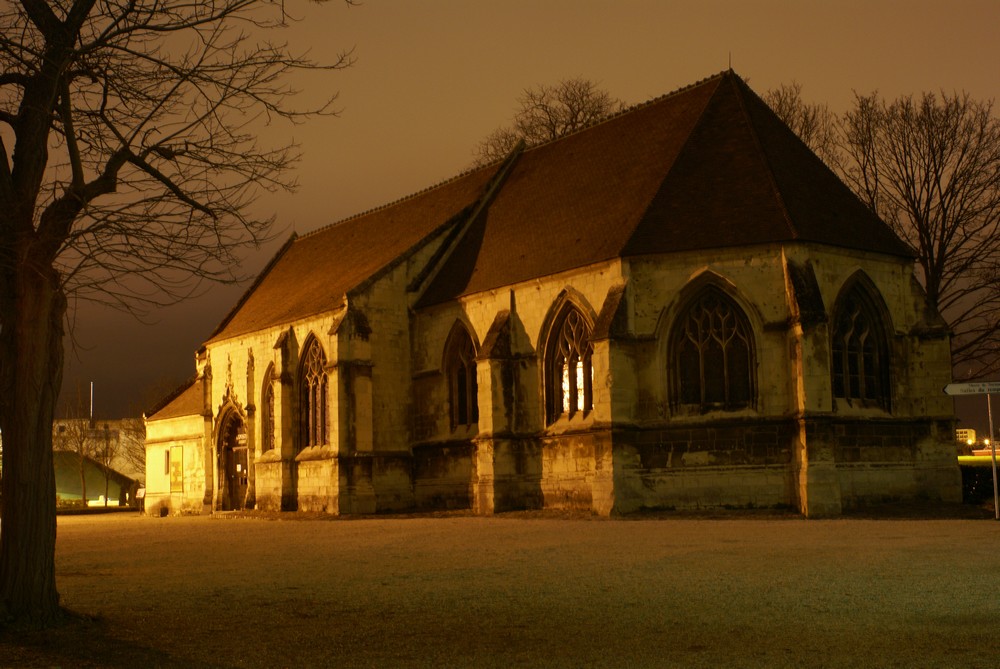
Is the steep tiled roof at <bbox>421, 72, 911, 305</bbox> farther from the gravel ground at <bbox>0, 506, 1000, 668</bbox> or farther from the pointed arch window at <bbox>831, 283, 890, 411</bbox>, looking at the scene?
the gravel ground at <bbox>0, 506, 1000, 668</bbox>

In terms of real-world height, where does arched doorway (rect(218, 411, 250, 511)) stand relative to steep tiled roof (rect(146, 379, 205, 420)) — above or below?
below

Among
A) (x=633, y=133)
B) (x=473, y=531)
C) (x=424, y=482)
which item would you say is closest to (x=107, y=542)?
(x=473, y=531)

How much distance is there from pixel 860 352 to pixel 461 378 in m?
10.8

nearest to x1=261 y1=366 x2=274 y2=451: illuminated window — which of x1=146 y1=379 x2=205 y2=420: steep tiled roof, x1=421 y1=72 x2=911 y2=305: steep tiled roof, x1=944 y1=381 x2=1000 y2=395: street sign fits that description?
x1=146 y1=379 x2=205 y2=420: steep tiled roof

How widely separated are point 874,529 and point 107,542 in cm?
1487

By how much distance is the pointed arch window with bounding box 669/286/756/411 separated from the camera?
24188 mm

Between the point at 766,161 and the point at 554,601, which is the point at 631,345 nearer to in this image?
the point at 766,161

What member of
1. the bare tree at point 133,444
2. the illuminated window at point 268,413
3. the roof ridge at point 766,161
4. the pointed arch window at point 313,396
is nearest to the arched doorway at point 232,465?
the illuminated window at point 268,413

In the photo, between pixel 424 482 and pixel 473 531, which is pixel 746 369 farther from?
pixel 424 482

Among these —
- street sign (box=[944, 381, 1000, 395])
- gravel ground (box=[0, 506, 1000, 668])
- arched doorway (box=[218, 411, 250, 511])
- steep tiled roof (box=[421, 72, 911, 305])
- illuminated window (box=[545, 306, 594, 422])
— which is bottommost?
gravel ground (box=[0, 506, 1000, 668])

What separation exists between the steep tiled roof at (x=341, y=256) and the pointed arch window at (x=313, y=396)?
50.5 inches

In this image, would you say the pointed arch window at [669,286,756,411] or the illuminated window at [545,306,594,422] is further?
the illuminated window at [545,306,594,422]

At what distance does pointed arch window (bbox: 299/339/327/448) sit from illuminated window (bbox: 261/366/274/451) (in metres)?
2.12

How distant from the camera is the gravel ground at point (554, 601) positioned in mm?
8195
